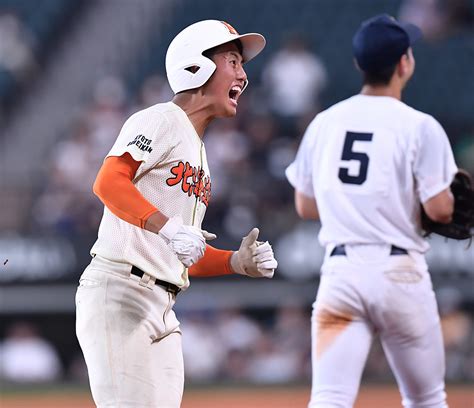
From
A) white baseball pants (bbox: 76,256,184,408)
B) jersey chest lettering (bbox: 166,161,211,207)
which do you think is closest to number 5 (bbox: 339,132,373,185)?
jersey chest lettering (bbox: 166,161,211,207)

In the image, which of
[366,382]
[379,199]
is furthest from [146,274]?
[366,382]

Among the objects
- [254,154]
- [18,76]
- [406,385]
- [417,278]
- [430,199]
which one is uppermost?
[18,76]

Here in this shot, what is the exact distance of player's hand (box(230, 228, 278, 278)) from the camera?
12.4 ft

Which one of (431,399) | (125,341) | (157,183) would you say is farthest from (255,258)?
(431,399)

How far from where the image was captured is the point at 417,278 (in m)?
4.40

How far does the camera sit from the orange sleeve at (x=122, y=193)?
140 inches

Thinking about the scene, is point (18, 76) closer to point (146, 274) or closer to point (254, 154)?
point (254, 154)

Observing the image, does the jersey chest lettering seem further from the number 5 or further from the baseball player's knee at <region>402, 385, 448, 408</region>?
the baseball player's knee at <region>402, 385, 448, 408</region>

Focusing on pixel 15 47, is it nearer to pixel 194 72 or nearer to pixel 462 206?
pixel 462 206

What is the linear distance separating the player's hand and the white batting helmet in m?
0.59

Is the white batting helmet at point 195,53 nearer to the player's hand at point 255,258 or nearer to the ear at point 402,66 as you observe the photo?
the player's hand at point 255,258

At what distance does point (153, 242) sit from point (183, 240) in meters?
0.29

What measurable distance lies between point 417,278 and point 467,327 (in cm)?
648

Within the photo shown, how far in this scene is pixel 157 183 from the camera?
12.4ft
